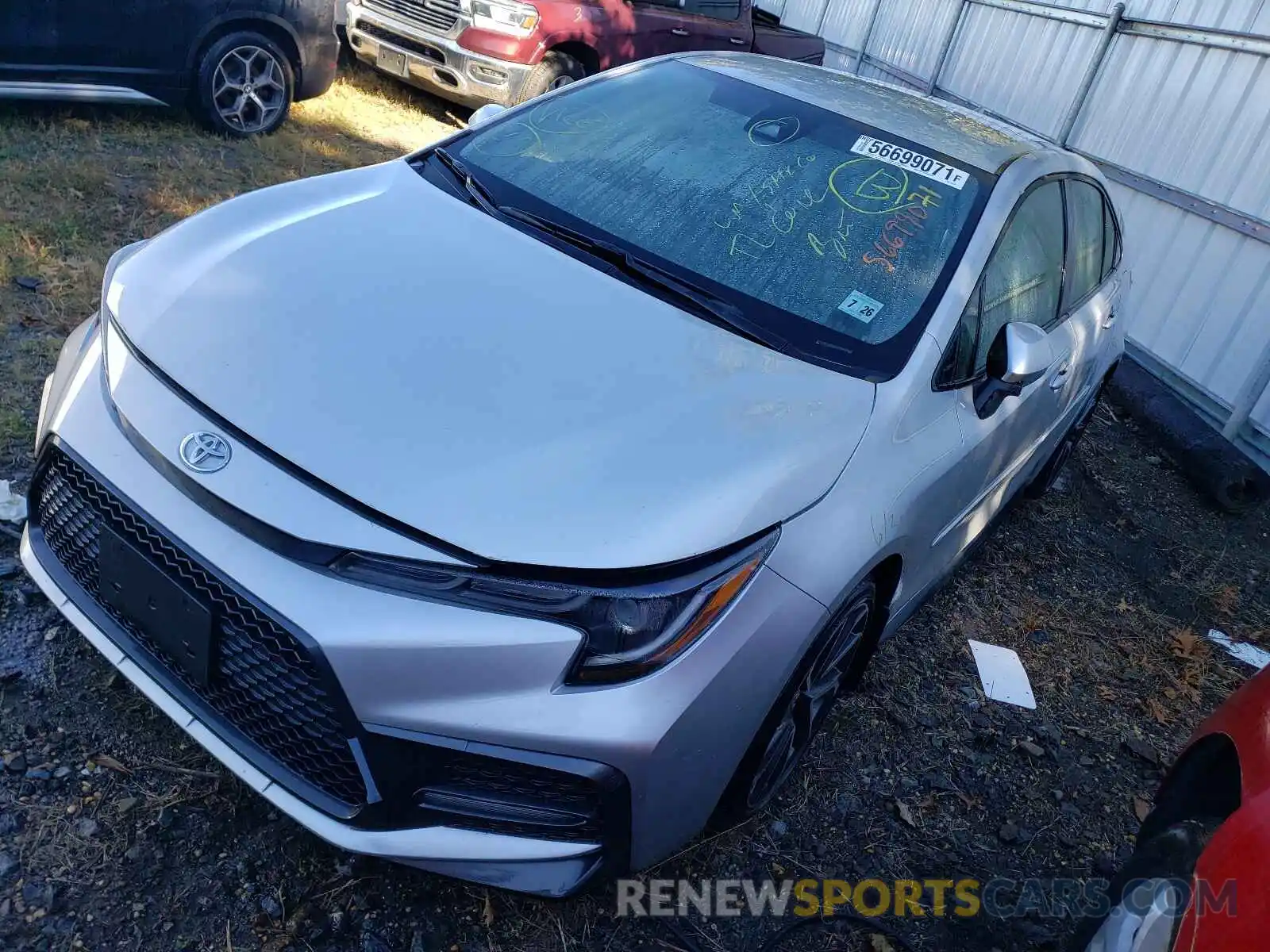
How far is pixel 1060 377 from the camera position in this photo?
355 centimetres

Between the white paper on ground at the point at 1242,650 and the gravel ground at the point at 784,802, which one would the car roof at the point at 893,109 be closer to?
the gravel ground at the point at 784,802

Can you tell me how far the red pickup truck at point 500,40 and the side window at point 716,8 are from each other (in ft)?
0.90

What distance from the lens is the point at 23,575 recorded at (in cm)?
272

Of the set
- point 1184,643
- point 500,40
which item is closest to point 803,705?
point 1184,643

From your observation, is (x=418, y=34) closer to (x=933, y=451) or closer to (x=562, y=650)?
(x=933, y=451)

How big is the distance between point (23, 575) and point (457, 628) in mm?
1652

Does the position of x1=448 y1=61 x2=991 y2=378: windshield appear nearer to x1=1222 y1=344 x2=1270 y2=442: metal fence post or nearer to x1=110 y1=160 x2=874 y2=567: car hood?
x1=110 y1=160 x2=874 y2=567: car hood

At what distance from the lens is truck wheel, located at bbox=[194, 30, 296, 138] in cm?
→ 574

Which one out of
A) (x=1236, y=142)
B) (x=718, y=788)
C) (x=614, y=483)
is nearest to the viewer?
(x=614, y=483)

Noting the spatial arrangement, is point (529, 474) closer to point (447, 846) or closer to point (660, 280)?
point (447, 846)

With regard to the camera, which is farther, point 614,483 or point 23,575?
point 23,575

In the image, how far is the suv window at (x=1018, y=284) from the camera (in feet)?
9.05

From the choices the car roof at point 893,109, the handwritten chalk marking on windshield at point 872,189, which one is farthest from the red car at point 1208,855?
the car roof at point 893,109

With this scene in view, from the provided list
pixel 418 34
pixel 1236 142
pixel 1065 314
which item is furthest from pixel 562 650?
pixel 418 34
